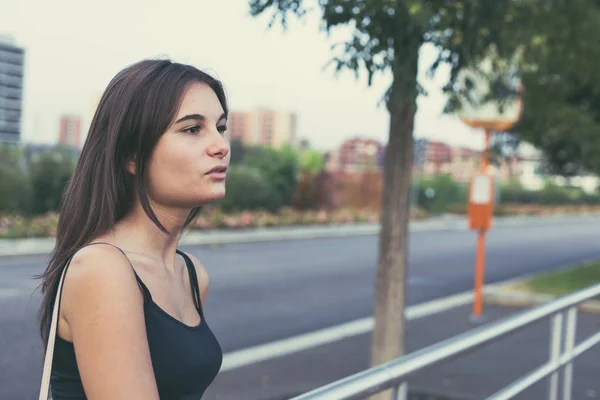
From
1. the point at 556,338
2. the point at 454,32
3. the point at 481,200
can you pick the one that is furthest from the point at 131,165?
the point at 481,200

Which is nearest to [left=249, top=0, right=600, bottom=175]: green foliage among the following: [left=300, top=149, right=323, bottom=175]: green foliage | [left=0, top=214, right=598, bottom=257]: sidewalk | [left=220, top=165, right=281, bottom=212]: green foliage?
[left=0, top=214, right=598, bottom=257]: sidewalk

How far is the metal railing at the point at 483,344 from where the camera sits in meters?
1.75

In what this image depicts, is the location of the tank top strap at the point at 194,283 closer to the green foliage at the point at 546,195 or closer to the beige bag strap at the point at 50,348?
the beige bag strap at the point at 50,348

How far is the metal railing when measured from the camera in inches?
68.9

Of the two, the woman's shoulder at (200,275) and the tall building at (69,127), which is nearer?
the woman's shoulder at (200,275)

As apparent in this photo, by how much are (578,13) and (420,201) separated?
4424cm

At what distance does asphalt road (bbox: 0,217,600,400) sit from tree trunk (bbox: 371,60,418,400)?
1.99m

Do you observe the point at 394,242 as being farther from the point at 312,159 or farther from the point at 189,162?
the point at 312,159

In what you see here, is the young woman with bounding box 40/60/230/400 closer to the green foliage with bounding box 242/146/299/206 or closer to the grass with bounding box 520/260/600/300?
the grass with bounding box 520/260/600/300

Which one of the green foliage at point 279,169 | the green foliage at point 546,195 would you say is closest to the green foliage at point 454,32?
the green foliage at point 279,169

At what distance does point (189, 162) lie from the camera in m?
1.57

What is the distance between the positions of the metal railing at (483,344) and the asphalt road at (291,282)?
245 cm

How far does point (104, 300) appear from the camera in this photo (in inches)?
55.2

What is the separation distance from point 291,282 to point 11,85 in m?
111
